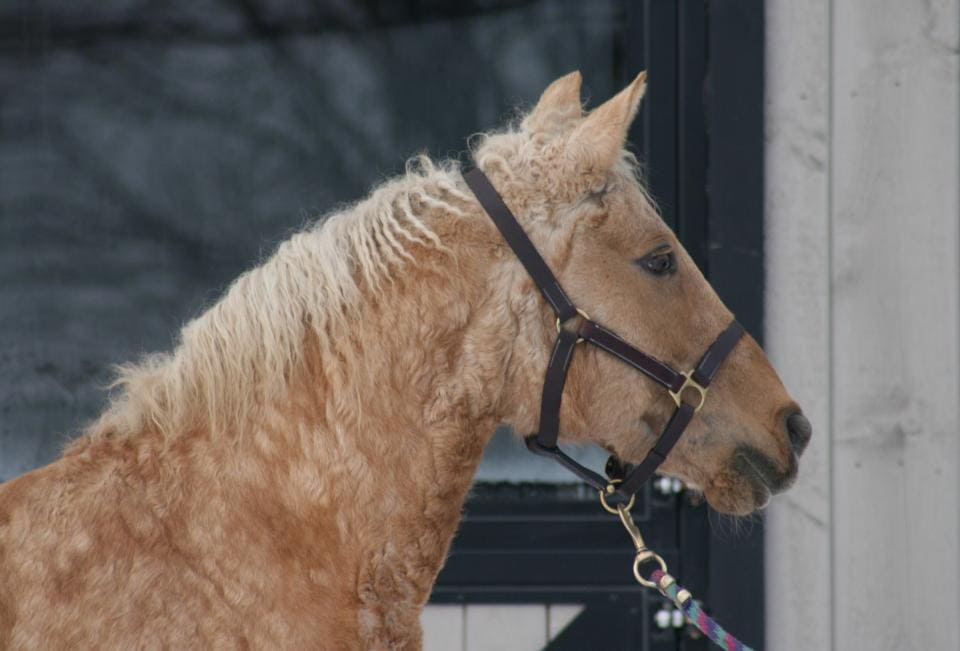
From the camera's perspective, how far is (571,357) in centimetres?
184

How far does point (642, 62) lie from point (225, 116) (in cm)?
132

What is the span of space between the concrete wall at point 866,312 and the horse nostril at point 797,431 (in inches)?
53.8

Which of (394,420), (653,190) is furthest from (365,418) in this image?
(653,190)

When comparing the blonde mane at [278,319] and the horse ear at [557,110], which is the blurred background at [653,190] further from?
the blonde mane at [278,319]

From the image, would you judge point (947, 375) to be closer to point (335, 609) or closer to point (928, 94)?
point (928, 94)

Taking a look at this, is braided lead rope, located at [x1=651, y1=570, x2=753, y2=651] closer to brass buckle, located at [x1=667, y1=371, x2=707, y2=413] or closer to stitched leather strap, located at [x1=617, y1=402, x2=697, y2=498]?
stitched leather strap, located at [x1=617, y1=402, x2=697, y2=498]

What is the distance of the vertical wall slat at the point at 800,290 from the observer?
3289mm

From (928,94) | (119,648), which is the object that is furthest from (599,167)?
(928,94)

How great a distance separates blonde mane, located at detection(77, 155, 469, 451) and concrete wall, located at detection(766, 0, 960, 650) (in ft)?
5.82

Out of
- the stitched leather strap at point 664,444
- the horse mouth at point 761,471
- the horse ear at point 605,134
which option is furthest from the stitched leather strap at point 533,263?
the horse mouth at point 761,471

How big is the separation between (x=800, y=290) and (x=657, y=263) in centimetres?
155

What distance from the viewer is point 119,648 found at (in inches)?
64.6

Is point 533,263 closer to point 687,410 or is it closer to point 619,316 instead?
point 619,316

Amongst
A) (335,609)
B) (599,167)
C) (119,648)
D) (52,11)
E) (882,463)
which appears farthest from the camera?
(52,11)
